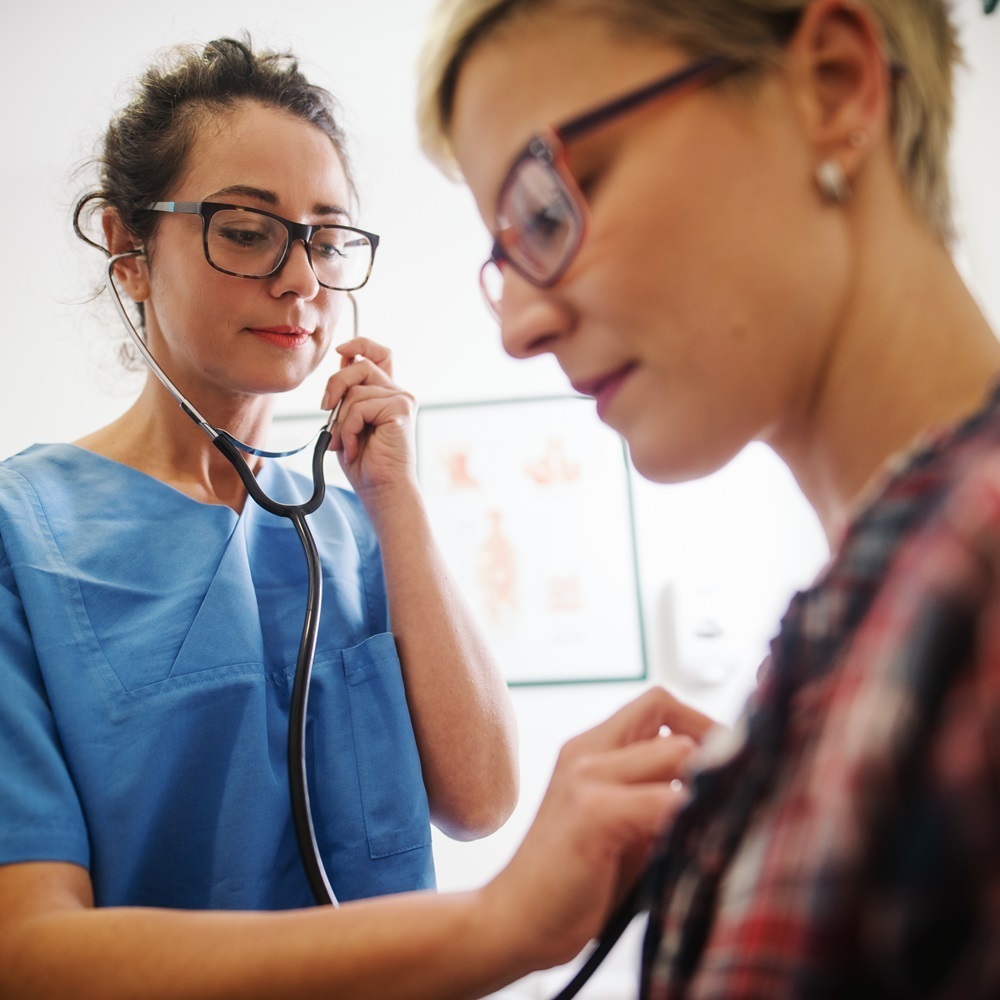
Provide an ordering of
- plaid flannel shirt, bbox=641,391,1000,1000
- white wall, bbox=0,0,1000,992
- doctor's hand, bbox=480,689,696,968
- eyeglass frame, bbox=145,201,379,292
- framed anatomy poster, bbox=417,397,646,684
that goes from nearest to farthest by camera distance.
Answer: plaid flannel shirt, bbox=641,391,1000,1000
doctor's hand, bbox=480,689,696,968
eyeglass frame, bbox=145,201,379,292
white wall, bbox=0,0,1000,992
framed anatomy poster, bbox=417,397,646,684

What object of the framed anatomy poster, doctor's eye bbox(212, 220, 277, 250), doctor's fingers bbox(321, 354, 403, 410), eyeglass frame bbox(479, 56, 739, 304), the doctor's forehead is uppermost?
doctor's eye bbox(212, 220, 277, 250)

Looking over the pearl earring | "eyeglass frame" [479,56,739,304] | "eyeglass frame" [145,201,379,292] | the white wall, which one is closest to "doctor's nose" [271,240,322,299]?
"eyeglass frame" [145,201,379,292]

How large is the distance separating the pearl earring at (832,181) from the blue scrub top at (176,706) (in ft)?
2.25

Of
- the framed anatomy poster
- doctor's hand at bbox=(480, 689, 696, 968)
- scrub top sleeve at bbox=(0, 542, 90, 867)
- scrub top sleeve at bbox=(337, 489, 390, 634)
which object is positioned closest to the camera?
doctor's hand at bbox=(480, 689, 696, 968)

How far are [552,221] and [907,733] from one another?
1.27 feet

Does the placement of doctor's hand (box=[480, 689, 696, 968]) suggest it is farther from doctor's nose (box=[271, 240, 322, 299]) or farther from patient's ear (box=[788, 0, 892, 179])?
doctor's nose (box=[271, 240, 322, 299])

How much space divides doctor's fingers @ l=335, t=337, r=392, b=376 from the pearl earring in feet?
2.56

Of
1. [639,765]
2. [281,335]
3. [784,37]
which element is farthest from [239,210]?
[639,765]

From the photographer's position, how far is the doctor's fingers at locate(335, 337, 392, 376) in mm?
1221

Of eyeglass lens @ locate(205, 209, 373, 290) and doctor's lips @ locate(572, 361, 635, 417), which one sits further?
eyeglass lens @ locate(205, 209, 373, 290)

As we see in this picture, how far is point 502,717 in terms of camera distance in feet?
3.44

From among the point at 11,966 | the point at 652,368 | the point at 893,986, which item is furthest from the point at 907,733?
Result: the point at 11,966

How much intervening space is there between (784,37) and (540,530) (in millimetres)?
1983

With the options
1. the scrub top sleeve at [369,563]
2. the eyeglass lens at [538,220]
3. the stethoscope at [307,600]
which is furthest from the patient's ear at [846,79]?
the scrub top sleeve at [369,563]
